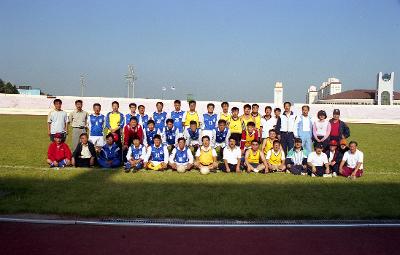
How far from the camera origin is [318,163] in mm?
9695

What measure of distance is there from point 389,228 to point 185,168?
17.0 ft

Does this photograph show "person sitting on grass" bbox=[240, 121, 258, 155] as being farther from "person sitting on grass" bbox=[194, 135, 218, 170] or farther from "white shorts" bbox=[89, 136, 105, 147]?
"white shorts" bbox=[89, 136, 105, 147]

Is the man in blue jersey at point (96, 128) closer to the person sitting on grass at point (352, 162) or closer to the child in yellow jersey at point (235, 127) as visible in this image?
the child in yellow jersey at point (235, 127)

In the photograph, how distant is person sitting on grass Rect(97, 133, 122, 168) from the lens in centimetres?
1023

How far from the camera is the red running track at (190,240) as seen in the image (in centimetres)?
464

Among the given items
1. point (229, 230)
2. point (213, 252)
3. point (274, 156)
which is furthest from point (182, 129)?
point (213, 252)

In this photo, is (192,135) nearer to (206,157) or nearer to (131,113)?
(206,157)

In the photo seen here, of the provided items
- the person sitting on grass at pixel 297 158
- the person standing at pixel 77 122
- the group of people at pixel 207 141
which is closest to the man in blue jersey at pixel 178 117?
the group of people at pixel 207 141

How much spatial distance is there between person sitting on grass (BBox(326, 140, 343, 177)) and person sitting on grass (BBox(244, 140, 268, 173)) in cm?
150

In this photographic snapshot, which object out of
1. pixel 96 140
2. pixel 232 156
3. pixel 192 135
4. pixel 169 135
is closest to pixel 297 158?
pixel 232 156

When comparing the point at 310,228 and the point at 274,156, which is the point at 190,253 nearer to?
the point at 310,228

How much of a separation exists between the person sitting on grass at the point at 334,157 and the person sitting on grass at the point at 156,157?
378 centimetres

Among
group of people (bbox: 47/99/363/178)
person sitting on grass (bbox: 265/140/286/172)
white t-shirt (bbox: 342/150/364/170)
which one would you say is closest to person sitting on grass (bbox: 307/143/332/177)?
group of people (bbox: 47/99/363/178)

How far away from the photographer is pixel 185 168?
32.5ft
